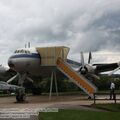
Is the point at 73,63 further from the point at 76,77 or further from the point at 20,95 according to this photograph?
the point at 20,95

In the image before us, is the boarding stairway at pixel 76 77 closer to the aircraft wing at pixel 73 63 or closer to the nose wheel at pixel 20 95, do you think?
the nose wheel at pixel 20 95

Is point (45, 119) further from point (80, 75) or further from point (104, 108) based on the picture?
point (80, 75)

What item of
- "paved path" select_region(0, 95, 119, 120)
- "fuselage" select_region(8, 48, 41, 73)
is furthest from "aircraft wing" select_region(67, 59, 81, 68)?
"paved path" select_region(0, 95, 119, 120)

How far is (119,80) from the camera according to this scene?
7275 centimetres

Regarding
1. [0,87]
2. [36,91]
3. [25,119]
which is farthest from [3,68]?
[25,119]

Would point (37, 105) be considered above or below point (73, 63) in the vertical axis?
below

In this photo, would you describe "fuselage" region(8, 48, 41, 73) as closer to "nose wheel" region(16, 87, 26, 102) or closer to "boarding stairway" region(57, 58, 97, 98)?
"boarding stairway" region(57, 58, 97, 98)

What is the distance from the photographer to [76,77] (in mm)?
37344

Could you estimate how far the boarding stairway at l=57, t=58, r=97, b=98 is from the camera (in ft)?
120

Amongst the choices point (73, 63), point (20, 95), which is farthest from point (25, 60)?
point (73, 63)

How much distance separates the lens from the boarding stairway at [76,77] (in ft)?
120

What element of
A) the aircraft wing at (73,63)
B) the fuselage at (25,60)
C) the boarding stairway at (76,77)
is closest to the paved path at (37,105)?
the boarding stairway at (76,77)

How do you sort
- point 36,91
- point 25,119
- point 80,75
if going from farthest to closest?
point 36,91 < point 80,75 < point 25,119

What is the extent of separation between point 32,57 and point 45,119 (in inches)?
809
